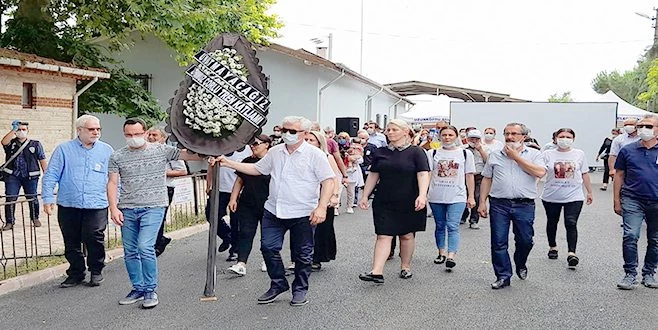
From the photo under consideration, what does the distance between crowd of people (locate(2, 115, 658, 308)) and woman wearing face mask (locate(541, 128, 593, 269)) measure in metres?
0.01

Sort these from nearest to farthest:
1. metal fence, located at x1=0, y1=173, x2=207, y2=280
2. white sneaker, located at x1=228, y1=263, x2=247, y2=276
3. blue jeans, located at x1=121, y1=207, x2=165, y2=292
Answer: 1. blue jeans, located at x1=121, y1=207, x2=165, y2=292
2. white sneaker, located at x1=228, y1=263, x2=247, y2=276
3. metal fence, located at x1=0, y1=173, x2=207, y2=280

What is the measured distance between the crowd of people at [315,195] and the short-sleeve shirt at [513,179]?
0.01 metres

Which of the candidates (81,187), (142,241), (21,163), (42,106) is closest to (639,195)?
(142,241)

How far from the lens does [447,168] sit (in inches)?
328

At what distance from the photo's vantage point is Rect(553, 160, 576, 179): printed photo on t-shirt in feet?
27.7

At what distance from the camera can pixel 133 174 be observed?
6.39m

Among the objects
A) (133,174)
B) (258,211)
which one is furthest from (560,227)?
(133,174)

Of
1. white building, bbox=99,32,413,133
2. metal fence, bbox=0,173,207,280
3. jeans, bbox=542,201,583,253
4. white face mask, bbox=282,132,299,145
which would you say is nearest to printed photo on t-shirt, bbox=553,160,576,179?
jeans, bbox=542,201,583,253

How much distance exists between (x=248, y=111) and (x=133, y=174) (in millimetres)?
1216

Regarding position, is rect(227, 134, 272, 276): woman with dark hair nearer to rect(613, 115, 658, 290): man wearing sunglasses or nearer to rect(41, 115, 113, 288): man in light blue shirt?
rect(41, 115, 113, 288): man in light blue shirt

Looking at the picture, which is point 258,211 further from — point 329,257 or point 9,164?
point 9,164

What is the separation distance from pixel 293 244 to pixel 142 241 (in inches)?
54.7

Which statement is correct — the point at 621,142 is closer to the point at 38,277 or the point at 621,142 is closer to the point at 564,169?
the point at 564,169

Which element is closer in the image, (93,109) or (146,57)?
(93,109)
